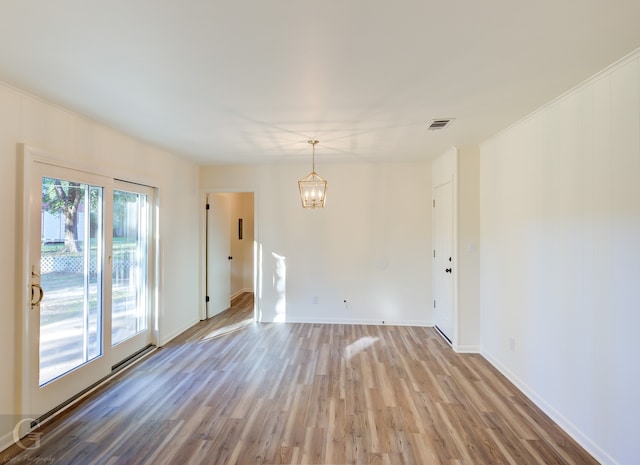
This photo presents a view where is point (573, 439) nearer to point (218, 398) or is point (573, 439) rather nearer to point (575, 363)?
point (575, 363)

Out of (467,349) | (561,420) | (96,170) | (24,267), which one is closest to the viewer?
(24,267)

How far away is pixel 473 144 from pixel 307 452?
3.63m

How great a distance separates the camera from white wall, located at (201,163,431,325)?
4602 mm

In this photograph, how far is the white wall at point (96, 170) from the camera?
6.64ft

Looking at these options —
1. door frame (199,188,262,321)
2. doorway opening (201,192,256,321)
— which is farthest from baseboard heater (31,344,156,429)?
doorway opening (201,192,256,321)

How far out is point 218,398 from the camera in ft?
8.52

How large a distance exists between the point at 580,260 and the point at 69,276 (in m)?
4.13

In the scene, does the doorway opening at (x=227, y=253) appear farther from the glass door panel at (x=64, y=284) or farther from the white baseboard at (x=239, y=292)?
the glass door panel at (x=64, y=284)

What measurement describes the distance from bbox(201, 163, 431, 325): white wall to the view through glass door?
1869 millimetres

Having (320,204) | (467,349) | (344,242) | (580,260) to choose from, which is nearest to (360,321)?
(344,242)

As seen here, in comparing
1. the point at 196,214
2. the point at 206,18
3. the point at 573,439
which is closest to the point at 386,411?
the point at 573,439

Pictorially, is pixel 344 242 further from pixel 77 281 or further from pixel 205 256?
pixel 77 281

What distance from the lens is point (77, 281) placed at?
8.63ft

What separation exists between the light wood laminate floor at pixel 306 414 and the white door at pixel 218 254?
1.44 meters
